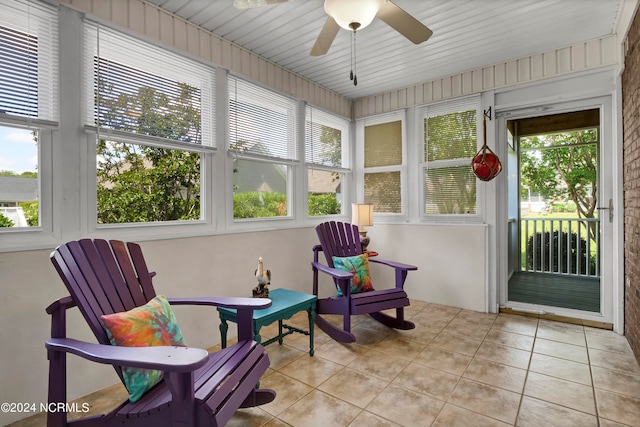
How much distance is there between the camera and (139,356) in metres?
1.17

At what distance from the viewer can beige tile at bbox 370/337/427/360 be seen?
2.61m

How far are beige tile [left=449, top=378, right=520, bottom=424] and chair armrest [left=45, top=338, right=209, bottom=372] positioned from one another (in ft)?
5.44

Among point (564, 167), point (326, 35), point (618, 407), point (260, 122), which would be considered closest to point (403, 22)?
point (326, 35)

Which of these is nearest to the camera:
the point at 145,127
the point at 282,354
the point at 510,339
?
the point at 145,127

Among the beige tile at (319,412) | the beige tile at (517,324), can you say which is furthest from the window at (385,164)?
the beige tile at (319,412)

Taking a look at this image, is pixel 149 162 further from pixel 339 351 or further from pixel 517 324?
pixel 517 324

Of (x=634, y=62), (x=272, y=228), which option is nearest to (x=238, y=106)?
(x=272, y=228)

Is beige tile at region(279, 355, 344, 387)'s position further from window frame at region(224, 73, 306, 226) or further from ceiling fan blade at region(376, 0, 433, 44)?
ceiling fan blade at region(376, 0, 433, 44)

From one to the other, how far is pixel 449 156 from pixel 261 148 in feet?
7.49

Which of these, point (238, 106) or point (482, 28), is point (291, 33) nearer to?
point (238, 106)

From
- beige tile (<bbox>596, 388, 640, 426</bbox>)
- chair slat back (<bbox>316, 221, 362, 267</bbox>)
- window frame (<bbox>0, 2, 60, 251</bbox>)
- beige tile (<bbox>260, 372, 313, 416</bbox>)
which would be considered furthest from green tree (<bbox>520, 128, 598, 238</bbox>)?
window frame (<bbox>0, 2, 60, 251</bbox>)

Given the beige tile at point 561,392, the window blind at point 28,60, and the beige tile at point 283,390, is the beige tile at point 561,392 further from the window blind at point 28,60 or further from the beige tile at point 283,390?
the window blind at point 28,60

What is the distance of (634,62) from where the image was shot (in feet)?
7.89

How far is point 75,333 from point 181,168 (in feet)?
4.58
